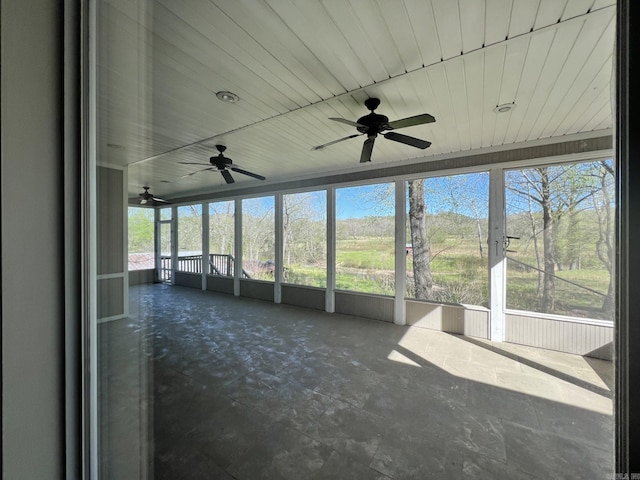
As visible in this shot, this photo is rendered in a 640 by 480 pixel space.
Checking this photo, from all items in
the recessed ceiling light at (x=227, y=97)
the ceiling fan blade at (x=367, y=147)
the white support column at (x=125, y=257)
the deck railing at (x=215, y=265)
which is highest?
the recessed ceiling light at (x=227, y=97)

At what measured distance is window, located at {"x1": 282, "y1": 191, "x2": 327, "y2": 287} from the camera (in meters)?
5.42

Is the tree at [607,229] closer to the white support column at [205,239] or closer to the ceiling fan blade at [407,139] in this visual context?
the ceiling fan blade at [407,139]

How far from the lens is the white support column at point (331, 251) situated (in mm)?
5227

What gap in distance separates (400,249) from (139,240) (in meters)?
4.04

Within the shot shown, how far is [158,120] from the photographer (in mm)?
2891

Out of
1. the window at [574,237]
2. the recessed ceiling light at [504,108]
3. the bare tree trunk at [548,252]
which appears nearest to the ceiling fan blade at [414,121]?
the recessed ceiling light at [504,108]

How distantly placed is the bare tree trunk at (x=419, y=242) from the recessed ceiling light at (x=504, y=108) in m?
1.72

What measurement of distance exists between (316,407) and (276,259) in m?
3.97

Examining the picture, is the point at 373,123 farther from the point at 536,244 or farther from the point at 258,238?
the point at 258,238

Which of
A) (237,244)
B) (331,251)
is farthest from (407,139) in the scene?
(237,244)

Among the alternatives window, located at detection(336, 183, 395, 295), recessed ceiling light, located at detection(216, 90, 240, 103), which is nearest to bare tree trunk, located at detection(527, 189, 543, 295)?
recessed ceiling light, located at detection(216, 90, 240, 103)

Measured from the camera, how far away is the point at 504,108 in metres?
2.69

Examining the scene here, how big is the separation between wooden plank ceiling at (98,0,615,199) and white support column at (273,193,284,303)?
8.61 ft

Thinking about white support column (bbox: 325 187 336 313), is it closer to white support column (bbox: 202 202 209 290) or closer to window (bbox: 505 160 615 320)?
white support column (bbox: 202 202 209 290)
